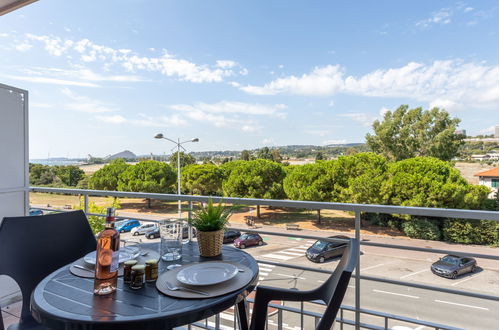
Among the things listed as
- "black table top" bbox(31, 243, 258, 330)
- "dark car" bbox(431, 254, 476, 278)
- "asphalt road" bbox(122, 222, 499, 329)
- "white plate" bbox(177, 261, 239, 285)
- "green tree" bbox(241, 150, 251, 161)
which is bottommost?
"asphalt road" bbox(122, 222, 499, 329)

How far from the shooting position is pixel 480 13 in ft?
82.2

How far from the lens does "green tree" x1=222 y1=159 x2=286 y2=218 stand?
1684 cm

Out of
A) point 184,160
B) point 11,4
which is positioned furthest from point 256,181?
point 11,4

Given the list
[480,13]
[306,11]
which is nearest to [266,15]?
[306,11]

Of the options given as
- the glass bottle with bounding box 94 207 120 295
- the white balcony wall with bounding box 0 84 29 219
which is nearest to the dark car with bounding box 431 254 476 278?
the white balcony wall with bounding box 0 84 29 219

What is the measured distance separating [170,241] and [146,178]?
1743cm

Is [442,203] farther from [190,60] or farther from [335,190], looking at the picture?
[190,60]

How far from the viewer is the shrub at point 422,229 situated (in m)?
14.1

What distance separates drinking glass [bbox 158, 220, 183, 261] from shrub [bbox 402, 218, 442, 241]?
15.6 meters

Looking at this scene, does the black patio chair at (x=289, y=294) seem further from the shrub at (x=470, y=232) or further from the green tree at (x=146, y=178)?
the green tree at (x=146, y=178)

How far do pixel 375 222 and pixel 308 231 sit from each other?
3468 mm

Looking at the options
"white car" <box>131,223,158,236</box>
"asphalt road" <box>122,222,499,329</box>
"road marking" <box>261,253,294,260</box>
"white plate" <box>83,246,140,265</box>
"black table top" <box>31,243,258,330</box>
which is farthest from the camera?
"road marking" <box>261,253,294,260</box>

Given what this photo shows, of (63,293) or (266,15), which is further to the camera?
(266,15)

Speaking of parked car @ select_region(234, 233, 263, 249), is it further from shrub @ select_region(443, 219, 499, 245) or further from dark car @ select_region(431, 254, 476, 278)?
shrub @ select_region(443, 219, 499, 245)
